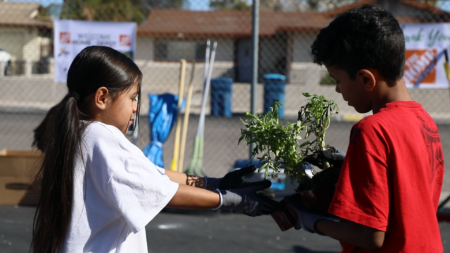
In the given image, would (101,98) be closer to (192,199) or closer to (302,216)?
(192,199)

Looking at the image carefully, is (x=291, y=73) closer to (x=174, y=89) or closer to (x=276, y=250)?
(x=174, y=89)

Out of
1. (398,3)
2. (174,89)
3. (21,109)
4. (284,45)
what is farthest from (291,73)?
(21,109)

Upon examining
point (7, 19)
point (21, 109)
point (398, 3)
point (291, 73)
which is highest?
point (398, 3)

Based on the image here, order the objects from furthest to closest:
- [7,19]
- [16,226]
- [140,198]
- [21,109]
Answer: [7,19], [21,109], [16,226], [140,198]

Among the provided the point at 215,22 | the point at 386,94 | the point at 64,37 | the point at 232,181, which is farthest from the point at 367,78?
the point at 215,22

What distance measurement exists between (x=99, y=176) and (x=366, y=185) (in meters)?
0.88

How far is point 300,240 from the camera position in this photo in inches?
185

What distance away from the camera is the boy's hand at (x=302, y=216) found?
5.54ft

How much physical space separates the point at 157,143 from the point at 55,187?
158 inches

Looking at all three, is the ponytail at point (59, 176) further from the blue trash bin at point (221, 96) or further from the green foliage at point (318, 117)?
the blue trash bin at point (221, 96)

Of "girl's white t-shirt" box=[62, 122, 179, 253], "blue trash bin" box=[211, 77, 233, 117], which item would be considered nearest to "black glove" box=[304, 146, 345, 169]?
"girl's white t-shirt" box=[62, 122, 179, 253]

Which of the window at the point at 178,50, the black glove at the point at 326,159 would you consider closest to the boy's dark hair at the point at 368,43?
the black glove at the point at 326,159

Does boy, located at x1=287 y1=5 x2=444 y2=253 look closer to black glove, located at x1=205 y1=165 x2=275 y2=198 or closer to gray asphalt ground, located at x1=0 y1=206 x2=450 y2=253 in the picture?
black glove, located at x1=205 y1=165 x2=275 y2=198

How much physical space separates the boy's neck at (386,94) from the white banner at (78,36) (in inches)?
179
